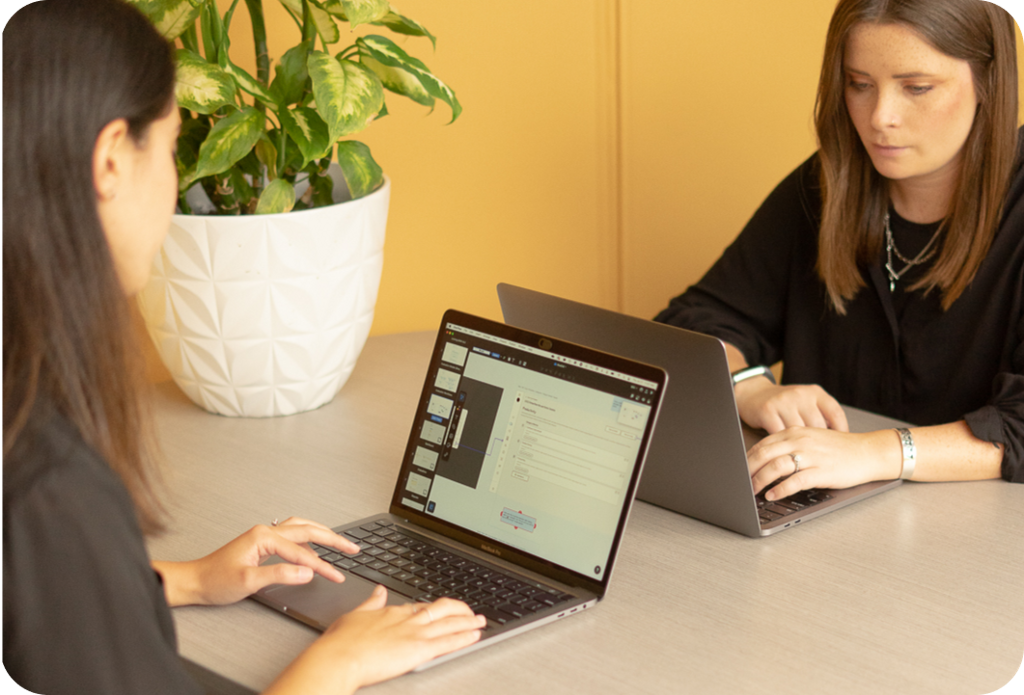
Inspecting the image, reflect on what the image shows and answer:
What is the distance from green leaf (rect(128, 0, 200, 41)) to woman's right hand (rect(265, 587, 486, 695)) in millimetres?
835

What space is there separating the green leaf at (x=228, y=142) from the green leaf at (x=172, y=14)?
0.48ft

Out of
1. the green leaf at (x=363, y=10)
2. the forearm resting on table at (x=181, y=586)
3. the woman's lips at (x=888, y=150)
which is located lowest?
the forearm resting on table at (x=181, y=586)

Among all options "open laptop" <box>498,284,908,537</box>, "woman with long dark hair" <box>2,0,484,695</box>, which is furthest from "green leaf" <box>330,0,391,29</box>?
"woman with long dark hair" <box>2,0,484,695</box>

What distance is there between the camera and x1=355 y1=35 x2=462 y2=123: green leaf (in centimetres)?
135

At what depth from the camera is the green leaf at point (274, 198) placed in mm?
1338

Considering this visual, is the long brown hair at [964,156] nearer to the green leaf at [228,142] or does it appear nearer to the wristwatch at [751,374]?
the wristwatch at [751,374]

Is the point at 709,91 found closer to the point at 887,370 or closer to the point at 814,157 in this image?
the point at 814,157

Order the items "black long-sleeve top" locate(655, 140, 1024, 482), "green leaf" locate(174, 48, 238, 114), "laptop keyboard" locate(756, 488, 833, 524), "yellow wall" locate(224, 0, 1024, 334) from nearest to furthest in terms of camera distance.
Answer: "laptop keyboard" locate(756, 488, 833, 524) → "green leaf" locate(174, 48, 238, 114) → "black long-sleeve top" locate(655, 140, 1024, 482) → "yellow wall" locate(224, 0, 1024, 334)

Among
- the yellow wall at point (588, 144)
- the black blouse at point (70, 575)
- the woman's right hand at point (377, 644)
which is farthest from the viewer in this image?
the yellow wall at point (588, 144)

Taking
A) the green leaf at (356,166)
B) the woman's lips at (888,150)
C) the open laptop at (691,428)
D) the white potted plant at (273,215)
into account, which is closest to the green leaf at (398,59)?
the white potted plant at (273,215)

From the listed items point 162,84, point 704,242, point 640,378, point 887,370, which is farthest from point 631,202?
point 162,84

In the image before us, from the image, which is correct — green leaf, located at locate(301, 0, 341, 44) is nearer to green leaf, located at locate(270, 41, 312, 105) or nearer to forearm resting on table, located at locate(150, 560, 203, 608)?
green leaf, located at locate(270, 41, 312, 105)

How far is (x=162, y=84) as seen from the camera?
756mm

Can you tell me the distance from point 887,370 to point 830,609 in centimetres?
80
